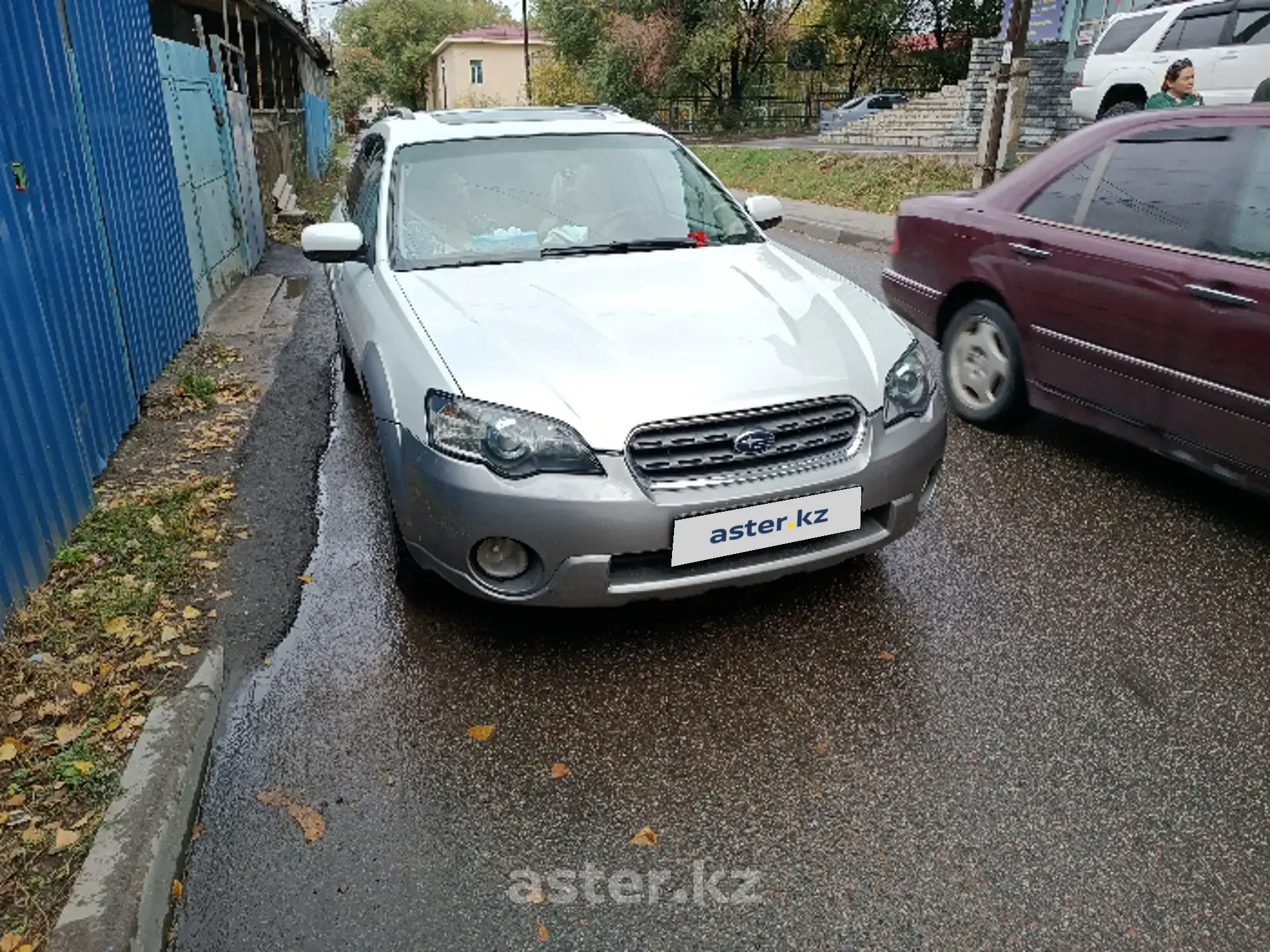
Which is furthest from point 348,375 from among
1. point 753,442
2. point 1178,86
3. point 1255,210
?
point 1178,86

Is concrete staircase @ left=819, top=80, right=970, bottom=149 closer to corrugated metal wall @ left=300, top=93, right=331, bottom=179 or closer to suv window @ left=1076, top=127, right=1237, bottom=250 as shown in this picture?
corrugated metal wall @ left=300, top=93, right=331, bottom=179

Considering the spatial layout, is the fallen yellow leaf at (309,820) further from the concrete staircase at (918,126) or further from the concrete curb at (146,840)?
the concrete staircase at (918,126)

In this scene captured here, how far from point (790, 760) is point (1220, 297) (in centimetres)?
253

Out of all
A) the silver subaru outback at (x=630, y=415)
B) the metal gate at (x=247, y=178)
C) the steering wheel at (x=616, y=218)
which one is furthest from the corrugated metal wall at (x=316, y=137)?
the silver subaru outback at (x=630, y=415)

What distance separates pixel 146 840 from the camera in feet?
7.60

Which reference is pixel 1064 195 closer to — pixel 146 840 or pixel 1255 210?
pixel 1255 210

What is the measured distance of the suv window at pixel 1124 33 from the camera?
13.4 metres

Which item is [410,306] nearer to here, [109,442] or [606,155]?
[606,155]

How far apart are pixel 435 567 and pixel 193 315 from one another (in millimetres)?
5175

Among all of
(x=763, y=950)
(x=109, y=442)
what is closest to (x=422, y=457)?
(x=763, y=950)

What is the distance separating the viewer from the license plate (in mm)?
2801

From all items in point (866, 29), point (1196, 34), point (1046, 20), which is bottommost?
point (1196, 34)

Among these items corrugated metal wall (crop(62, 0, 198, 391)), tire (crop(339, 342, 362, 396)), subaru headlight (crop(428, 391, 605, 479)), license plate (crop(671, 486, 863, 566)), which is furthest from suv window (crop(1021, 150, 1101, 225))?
corrugated metal wall (crop(62, 0, 198, 391))

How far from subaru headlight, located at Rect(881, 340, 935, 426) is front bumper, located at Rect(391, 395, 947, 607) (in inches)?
2.3
